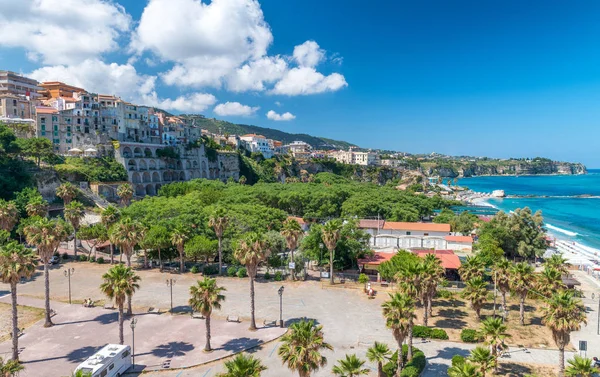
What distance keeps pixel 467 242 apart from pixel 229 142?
113674 millimetres

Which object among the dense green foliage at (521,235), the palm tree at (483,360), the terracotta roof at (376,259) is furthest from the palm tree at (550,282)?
Result: the dense green foliage at (521,235)

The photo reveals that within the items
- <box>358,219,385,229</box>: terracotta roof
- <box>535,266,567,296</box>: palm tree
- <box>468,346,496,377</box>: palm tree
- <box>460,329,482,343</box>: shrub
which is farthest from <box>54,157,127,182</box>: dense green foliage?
<box>535,266,567,296</box>: palm tree

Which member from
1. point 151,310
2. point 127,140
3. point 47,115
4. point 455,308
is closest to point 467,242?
point 455,308

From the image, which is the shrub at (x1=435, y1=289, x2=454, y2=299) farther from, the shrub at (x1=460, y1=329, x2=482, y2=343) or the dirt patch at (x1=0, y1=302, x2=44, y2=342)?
the dirt patch at (x1=0, y1=302, x2=44, y2=342)

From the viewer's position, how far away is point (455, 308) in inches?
1460

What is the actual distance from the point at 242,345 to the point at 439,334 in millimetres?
15331

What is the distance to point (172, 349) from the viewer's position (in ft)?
90.5

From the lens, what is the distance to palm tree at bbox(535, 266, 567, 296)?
2986cm

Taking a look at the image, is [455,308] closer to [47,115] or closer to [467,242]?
[467,242]

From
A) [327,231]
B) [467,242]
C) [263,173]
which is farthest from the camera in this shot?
[263,173]

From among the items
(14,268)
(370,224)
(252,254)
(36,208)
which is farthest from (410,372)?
(36,208)

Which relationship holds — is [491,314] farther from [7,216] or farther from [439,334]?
[7,216]

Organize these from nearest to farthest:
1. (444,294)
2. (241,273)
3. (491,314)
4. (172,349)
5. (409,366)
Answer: (409,366)
(172,349)
(491,314)
(444,294)
(241,273)

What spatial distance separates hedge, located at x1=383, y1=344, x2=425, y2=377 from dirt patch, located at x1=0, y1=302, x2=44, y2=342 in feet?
92.5
